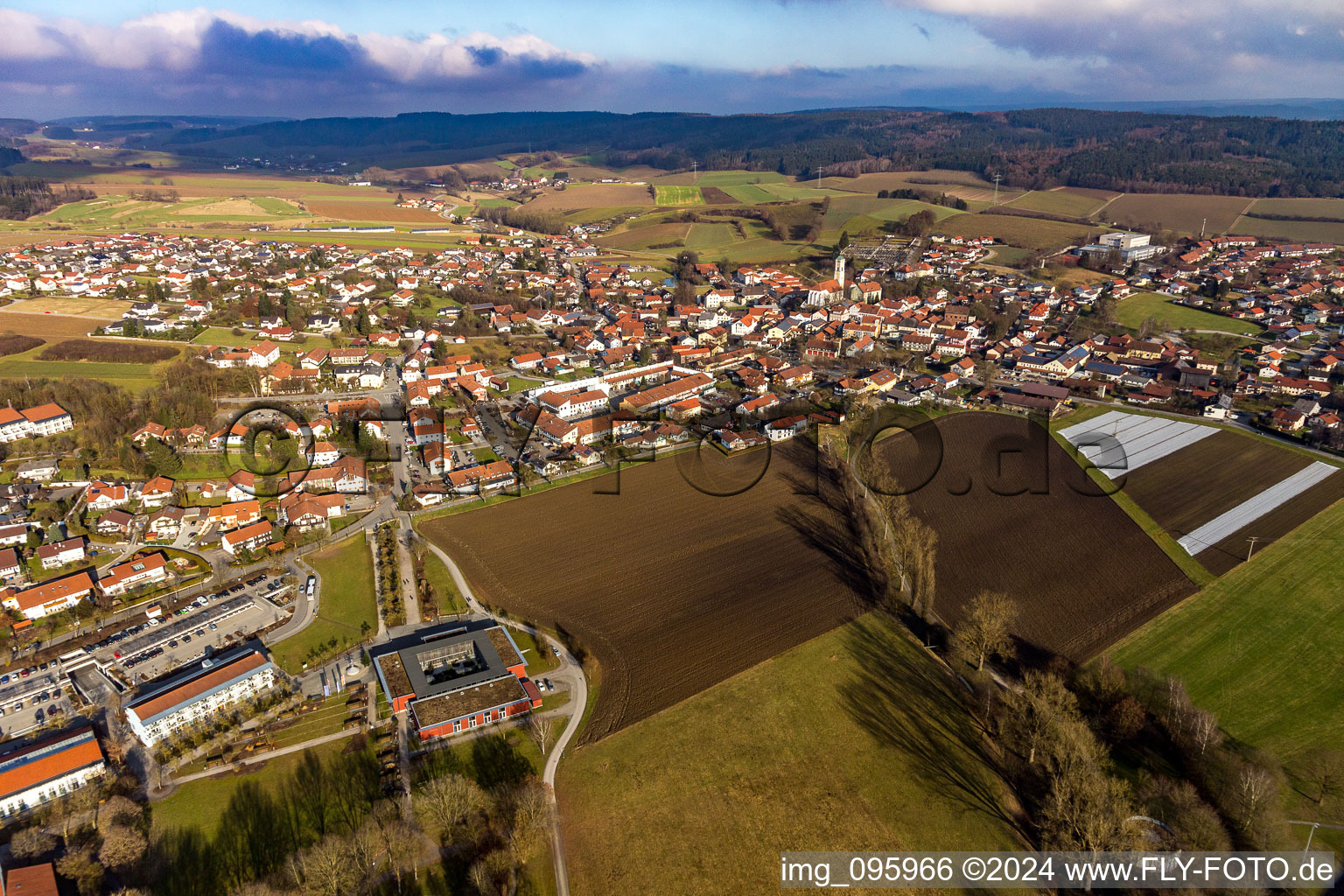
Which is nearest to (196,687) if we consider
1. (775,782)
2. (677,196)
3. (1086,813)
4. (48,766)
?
(48,766)

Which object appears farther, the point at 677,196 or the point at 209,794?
the point at 677,196

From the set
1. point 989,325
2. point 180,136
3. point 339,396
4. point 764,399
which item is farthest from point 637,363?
point 180,136

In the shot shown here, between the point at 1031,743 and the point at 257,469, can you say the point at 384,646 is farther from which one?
the point at 1031,743

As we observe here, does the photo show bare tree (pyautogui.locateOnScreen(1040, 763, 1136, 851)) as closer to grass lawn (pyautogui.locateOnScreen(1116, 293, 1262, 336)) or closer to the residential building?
the residential building

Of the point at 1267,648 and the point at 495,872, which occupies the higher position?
the point at 1267,648

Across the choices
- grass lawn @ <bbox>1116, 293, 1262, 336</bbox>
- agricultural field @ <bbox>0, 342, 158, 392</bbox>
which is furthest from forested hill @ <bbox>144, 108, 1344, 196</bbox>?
agricultural field @ <bbox>0, 342, 158, 392</bbox>

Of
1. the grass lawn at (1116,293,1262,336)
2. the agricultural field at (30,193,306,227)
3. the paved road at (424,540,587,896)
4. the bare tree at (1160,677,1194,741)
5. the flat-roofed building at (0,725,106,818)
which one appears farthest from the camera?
the agricultural field at (30,193,306,227)

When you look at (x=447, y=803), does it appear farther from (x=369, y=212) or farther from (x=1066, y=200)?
(x=1066, y=200)

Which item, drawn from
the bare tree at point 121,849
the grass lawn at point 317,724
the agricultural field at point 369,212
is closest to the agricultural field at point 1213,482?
the grass lawn at point 317,724
